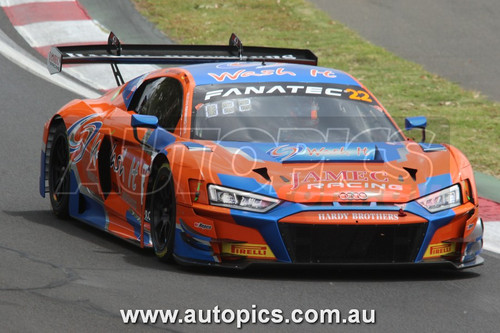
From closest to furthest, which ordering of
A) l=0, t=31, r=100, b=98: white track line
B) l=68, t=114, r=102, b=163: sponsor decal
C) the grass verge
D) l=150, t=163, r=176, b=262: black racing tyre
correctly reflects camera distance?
l=150, t=163, r=176, b=262: black racing tyre → l=68, t=114, r=102, b=163: sponsor decal → the grass verge → l=0, t=31, r=100, b=98: white track line

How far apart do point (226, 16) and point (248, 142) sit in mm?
11885

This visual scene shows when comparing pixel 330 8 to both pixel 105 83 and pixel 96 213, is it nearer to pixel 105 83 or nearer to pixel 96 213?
pixel 105 83

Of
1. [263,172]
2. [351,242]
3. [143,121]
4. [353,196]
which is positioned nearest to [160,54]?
[143,121]

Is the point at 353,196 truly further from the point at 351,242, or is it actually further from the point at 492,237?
the point at 492,237

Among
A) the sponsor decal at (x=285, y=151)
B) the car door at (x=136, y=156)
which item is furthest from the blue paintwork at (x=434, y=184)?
the car door at (x=136, y=156)

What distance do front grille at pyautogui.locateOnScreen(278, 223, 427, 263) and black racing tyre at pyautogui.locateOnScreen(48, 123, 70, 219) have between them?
9.61ft

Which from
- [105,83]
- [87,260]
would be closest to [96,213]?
[87,260]

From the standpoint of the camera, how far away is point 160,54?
31.4ft

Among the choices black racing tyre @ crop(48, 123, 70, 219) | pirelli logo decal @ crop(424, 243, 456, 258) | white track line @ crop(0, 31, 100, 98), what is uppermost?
pirelli logo decal @ crop(424, 243, 456, 258)

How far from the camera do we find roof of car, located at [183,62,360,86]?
26.7 ft

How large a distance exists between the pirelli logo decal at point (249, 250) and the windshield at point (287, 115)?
3.29 feet

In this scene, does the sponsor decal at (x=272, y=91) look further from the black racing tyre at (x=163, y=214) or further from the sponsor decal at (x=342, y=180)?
the sponsor decal at (x=342, y=180)

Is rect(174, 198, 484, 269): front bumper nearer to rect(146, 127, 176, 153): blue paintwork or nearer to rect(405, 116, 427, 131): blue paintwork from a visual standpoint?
rect(146, 127, 176, 153): blue paintwork

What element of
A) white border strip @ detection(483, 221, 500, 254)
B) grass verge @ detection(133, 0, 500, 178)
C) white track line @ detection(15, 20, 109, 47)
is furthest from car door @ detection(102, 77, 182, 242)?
white track line @ detection(15, 20, 109, 47)
